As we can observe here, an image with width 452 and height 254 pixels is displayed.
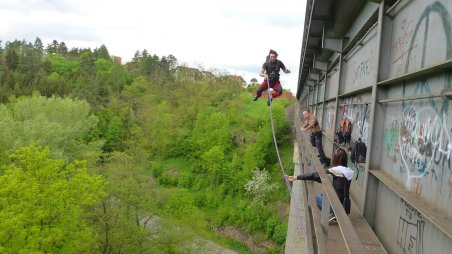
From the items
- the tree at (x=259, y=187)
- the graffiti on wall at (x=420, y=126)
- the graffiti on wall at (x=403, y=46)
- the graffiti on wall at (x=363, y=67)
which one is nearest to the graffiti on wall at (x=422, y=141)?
the graffiti on wall at (x=420, y=126)

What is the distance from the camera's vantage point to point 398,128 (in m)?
4.20

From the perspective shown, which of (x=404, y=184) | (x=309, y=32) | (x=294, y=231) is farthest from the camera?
(x=294, y=231)

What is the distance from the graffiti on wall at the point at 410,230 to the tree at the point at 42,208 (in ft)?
43.1

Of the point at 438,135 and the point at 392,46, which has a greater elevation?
the point at 392,46

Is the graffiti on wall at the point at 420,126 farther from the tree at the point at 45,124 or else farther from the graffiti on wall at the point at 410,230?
the tree at the point at 45,124

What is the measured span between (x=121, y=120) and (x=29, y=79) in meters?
24.8

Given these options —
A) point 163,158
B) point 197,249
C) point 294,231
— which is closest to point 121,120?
point 163,158

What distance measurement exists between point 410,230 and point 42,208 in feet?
49.2

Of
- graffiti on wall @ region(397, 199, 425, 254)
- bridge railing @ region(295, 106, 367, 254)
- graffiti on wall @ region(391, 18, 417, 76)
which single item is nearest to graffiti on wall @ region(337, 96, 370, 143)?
→ bridge railing @ region(295, 106, 367, 254)

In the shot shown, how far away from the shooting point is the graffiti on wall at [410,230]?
11.1ft

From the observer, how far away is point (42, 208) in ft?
49.9

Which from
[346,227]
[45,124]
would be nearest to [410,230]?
[346,227]

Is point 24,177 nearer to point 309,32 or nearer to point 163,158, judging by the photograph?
point 309,32

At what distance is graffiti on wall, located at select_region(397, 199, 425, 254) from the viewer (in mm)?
3388
